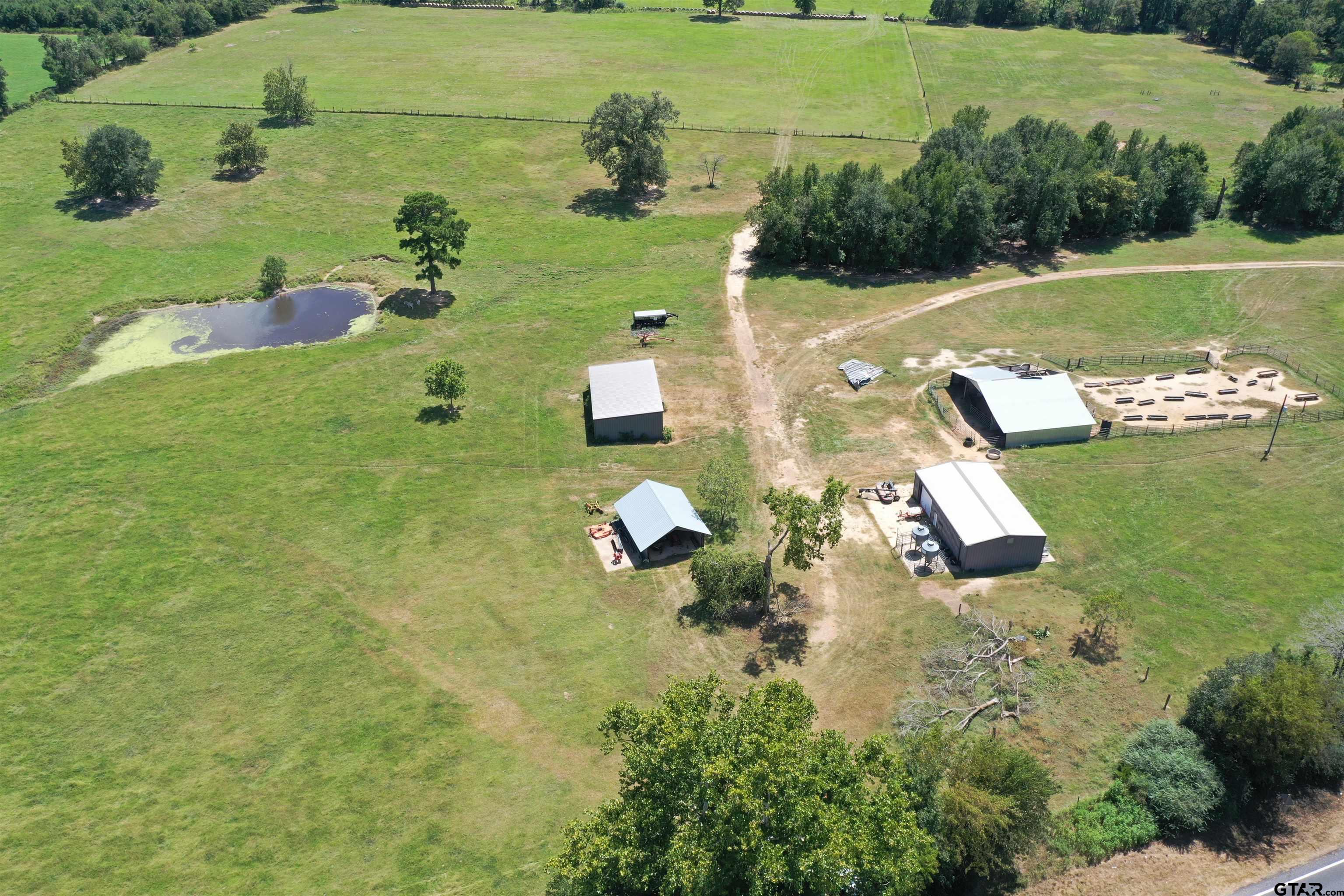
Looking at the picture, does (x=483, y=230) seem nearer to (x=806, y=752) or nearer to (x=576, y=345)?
(x=576, y=345)

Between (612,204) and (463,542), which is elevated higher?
(612,204)


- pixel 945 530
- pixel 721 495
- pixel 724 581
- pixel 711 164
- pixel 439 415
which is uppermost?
pixel 711 164

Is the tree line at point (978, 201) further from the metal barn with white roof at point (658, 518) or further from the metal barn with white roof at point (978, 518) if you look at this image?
the metal barn with white roof at point (658, 518)

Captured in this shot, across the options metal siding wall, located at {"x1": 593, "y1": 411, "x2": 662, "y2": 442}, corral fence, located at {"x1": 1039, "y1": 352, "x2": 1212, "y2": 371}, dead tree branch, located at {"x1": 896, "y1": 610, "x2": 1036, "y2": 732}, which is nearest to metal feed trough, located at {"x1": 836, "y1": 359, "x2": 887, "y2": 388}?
corral fence, located at {"x1": 1039, "y1": 352, "x2": 1212, "y2": 371}

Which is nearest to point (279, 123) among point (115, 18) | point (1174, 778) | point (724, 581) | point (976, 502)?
point (115, 18)

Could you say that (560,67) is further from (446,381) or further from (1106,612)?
(1106,612)

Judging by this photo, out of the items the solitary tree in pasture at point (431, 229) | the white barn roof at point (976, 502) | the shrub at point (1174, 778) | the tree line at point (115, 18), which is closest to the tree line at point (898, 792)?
the shrub at point (1174, 778)
